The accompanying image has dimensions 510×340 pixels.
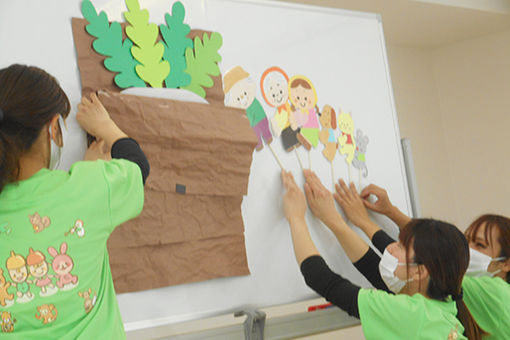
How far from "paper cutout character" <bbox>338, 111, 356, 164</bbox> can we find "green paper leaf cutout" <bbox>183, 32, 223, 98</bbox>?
1.68 ft

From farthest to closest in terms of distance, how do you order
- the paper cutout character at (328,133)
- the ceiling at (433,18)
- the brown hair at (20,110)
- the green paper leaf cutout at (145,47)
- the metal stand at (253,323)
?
the ceiling at (433,18) → the paper cutout character at (328,133) → the metal stand at (253,323) → the green paper leaf cutout at (145,47) → the brown hair at (20,110)

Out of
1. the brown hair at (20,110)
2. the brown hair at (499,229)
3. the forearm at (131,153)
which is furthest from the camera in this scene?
the brown hair at (499,229)

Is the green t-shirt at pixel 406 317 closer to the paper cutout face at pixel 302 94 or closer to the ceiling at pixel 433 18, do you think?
the paper cutout face at pixel 302 94

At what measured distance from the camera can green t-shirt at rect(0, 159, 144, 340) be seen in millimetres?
1058

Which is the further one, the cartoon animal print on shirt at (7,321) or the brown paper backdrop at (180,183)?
the brown paper backdrop at (180,183)

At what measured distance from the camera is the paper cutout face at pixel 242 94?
1695 millimetres

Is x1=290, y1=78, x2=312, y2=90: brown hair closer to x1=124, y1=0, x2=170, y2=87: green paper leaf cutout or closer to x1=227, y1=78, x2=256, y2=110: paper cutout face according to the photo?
x1=227, y1=78, x2=256, y2=110: paper cutout face

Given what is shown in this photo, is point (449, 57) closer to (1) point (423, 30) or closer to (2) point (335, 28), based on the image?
(1) point (423, 30)

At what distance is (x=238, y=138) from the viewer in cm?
163

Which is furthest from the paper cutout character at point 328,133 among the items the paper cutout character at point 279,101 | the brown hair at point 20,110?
the brown hair at point 20,110

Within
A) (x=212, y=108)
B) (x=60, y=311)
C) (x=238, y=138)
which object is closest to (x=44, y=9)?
(x=212, y=108)

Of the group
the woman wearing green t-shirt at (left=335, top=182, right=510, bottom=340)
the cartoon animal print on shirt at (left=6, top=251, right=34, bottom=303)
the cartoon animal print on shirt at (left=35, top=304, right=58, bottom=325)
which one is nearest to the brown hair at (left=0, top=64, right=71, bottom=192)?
the cartoon animal print on shirt at (left=6, top=251, right=34, bottom=303)

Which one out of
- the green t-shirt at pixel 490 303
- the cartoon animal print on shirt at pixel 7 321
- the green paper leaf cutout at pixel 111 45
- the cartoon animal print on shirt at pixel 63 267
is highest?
the green paper leaf cutout at pixel 111 45

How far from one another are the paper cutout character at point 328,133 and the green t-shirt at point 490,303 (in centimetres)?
59
